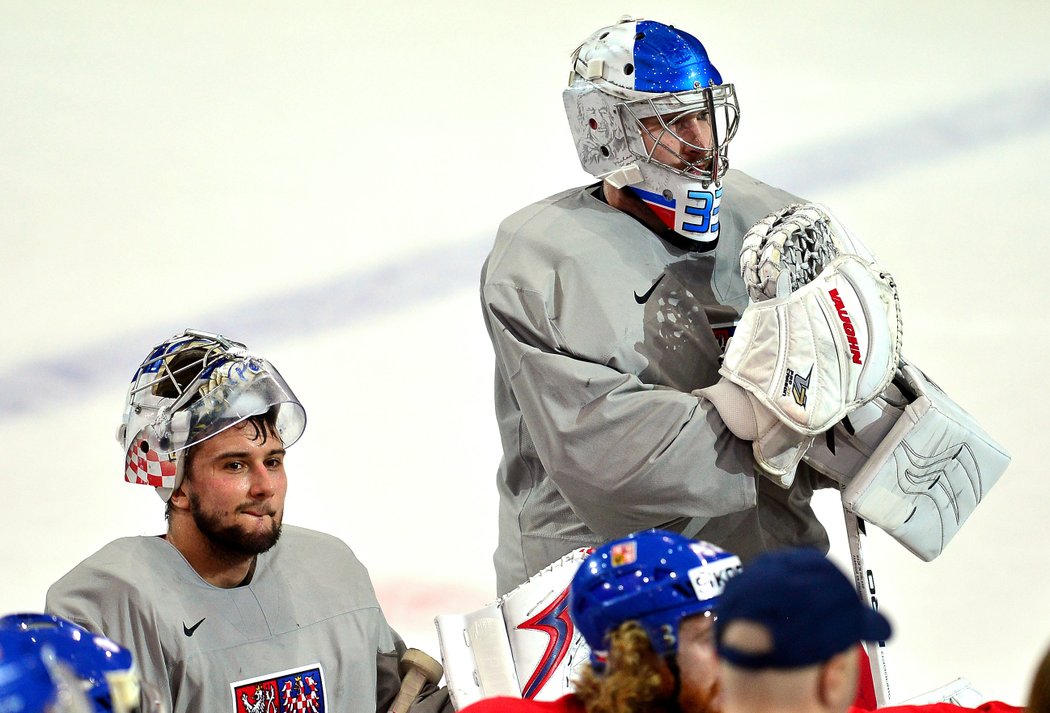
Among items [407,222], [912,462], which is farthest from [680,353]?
[407,222]

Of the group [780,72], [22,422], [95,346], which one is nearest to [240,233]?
[95,346]

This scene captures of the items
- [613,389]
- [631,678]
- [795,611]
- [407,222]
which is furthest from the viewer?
[407,222]

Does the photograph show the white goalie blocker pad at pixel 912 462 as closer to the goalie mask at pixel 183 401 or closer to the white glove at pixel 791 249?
the white glove at pixel 791 249

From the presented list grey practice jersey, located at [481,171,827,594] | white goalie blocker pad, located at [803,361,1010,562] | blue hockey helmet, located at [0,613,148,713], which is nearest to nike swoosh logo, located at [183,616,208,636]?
grey practice jersey, located at [481,171,827,594]

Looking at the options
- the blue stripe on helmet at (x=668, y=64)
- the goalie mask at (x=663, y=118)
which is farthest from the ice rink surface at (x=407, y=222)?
the blue stripe on helmet at (x=668, y=64)

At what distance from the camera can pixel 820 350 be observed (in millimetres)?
2359

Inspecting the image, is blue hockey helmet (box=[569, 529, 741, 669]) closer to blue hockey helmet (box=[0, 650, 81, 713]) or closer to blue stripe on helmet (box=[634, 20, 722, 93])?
blue hockey helmet (box=[0, 650, 81, 713])

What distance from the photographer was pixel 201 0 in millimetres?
4820

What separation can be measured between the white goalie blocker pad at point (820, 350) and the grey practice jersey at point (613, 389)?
129mm

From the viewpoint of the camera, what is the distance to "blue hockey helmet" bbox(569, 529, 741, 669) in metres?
1.71

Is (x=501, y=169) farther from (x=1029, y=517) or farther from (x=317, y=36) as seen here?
(x=1029, y=517)

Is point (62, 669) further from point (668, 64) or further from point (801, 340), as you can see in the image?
point (668, 64)

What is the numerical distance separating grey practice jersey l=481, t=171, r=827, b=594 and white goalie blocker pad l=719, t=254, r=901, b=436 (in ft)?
0.42

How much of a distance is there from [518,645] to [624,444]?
14.3 inches
